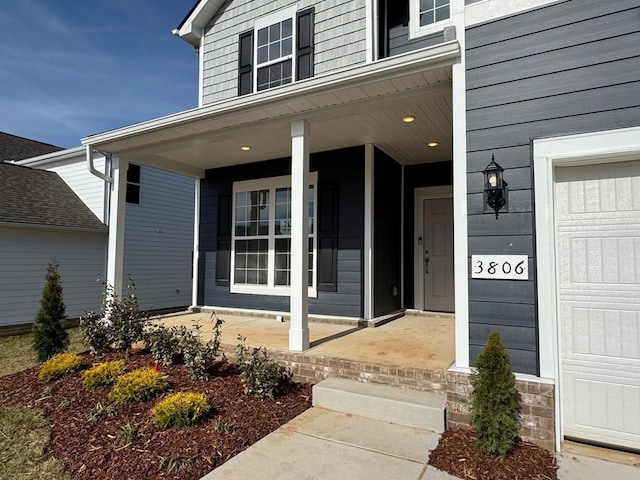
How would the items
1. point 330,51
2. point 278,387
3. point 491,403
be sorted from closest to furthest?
point 491,403 < point 278,387 < point 330,51

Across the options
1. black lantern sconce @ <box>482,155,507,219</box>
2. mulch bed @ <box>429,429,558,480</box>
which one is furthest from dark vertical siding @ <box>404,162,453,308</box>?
mulch bed @ <box>429,429,558,480</box>

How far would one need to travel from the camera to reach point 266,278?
6.52m

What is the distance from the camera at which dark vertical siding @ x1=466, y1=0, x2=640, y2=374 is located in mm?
2539

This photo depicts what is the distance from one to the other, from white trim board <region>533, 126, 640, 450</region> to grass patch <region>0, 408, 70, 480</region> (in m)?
3.16

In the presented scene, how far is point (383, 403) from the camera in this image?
9.81 ft

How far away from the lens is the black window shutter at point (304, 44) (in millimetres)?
6086

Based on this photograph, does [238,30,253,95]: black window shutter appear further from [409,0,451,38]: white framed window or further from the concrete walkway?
the concrete walkway

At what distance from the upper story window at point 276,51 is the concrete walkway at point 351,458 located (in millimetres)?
Result: 5156

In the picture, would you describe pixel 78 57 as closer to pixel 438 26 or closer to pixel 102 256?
pixel 102 256

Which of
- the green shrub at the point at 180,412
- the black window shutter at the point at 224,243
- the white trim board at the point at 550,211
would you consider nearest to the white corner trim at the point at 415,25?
the white trim board at the point at 550,211

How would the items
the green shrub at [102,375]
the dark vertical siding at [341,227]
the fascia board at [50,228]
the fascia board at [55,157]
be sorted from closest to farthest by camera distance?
the green shrub at [102,375]
the dark vertical siding at [341,227]
the fascia board at [50,228]
the fascia board at [55,157]

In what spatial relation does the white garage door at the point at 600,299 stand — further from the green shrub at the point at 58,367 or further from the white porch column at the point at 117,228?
the white porch column at the point at 117,228

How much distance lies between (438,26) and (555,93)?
313cm

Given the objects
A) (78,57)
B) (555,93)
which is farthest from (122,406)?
(78,57)
